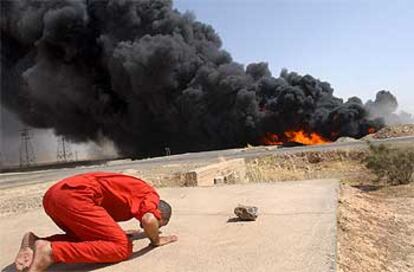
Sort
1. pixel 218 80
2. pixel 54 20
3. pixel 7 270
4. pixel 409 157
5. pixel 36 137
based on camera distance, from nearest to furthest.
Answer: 1. pixel 7 270
2. pixel 409 157
3. pixel 218 80
4. pixel 54 20
5. pixel 36 137

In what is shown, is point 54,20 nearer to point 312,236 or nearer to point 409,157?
point 409,157

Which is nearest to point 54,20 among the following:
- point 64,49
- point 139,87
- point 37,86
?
point 64,49

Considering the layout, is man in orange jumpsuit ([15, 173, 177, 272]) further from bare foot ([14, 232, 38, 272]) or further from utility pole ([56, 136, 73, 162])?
utility pole ([56, 136, 73, 162])

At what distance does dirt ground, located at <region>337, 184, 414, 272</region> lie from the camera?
5.14 meters

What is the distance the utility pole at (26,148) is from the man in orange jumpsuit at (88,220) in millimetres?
51706

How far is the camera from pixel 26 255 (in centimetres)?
416

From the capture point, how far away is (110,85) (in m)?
46.4

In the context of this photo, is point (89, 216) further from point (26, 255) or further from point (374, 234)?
point (374, 234)

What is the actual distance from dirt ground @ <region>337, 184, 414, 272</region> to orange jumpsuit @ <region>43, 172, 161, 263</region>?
1813 mm

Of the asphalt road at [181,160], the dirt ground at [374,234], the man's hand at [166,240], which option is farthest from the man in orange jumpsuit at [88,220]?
the asphalt road at [181,160]

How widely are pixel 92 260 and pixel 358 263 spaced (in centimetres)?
235

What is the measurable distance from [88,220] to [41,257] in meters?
0.43

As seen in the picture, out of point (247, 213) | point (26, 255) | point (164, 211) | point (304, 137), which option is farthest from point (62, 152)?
point (26, 255)

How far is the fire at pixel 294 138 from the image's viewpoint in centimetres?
3762
